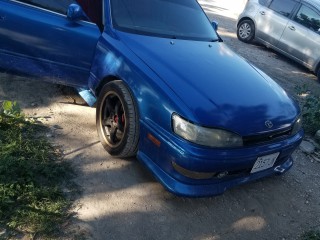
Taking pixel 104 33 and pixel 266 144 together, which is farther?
pixel 104 33

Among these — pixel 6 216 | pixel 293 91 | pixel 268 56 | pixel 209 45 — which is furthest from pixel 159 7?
pixel 268 56

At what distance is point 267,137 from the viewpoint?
115 inches

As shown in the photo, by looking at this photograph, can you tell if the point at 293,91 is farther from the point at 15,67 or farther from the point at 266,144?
the point at 15,67

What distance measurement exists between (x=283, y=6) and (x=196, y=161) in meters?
6.90

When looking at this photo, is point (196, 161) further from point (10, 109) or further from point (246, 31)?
point (246, 31)

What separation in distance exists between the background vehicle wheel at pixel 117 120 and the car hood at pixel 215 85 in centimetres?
38

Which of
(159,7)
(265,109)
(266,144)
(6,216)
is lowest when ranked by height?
(6,216)

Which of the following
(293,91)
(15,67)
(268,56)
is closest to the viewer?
(15,67)

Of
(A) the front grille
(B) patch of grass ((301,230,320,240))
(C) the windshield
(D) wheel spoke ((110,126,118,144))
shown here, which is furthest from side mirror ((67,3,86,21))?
(B) patch of grass ((301,230,320,240))

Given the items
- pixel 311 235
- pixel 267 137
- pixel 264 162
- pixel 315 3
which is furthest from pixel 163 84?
pixel 315 3

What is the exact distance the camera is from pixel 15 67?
364 centimetres

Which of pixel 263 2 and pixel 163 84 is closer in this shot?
pixel 163 84

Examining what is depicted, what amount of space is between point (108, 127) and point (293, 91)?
14.2 ft

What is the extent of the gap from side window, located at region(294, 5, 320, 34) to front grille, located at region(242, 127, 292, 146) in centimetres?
542
